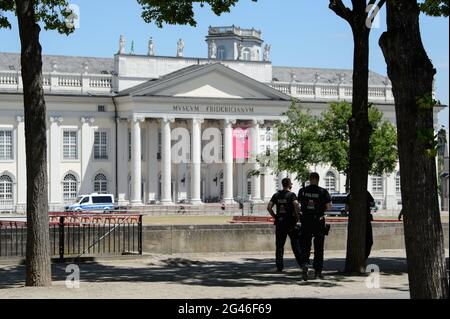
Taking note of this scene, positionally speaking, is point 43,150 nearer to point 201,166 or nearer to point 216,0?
point 216,0

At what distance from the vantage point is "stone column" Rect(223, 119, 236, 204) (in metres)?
79.1

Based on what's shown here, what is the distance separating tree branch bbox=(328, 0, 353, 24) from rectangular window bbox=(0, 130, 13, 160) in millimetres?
60867

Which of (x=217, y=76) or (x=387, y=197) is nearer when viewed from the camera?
(x=217, y=76)

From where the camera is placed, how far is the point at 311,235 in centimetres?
1641

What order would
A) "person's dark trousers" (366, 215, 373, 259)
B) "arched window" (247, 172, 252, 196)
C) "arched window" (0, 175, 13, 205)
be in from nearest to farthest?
"person's dark trousers" (366, 215, 373, 259) → "arched window" (0, 175, 13, 205) → "arched window" (247, 172, 252, 196)

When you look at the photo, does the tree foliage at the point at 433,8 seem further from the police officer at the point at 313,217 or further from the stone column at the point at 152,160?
the stone column at the point at 152,160

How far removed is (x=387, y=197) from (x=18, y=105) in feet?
109

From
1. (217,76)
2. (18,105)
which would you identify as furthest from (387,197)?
(18,105)

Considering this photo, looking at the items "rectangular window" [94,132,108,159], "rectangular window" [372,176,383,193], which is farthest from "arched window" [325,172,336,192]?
"rectangular window" [94,132,108,159]

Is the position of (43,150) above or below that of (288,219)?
above

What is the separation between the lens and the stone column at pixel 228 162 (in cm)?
7906

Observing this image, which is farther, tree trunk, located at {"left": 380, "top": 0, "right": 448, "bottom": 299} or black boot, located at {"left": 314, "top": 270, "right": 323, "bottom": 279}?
black boot, located at {"left": 314, "top": 270, "right": 323, "bottom": 279}

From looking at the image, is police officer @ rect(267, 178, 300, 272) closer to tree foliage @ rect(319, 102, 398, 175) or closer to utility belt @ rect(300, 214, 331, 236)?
utility belt @ rect(300, 214, 331, 236)

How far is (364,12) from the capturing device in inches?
644
